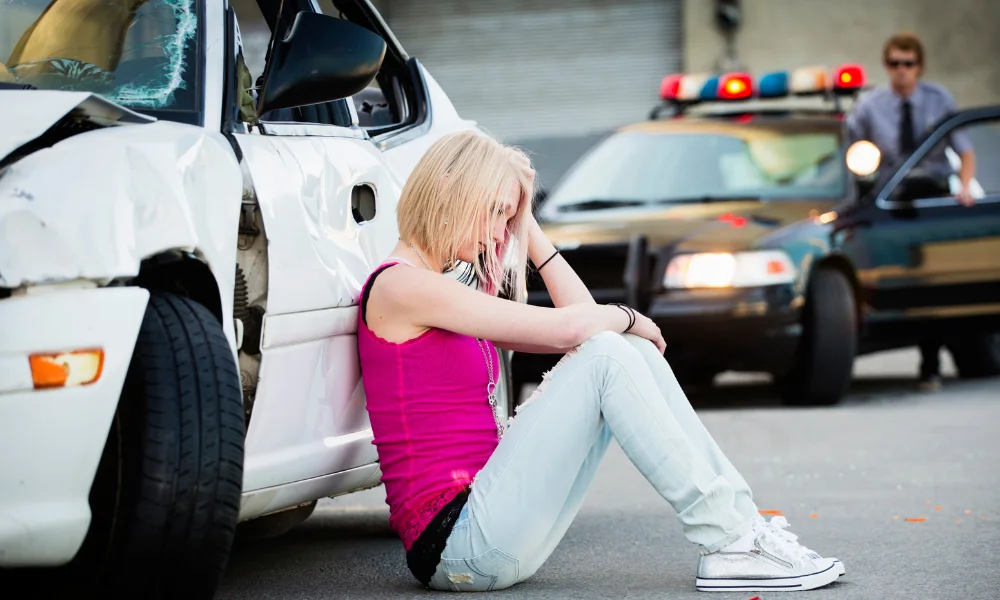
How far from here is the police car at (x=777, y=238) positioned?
8.14m

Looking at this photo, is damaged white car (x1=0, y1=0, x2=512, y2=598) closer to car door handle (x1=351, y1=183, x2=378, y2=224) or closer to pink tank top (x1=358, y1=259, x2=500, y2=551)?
car door handle (x1=351, y1=183, x2=378, y2=224)

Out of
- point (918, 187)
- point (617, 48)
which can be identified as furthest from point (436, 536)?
point (617, 48)

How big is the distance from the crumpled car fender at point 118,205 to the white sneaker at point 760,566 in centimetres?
125

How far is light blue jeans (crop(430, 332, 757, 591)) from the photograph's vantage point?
142 inches

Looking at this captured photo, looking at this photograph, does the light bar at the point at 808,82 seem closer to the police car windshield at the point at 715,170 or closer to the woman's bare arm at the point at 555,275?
the police car windshield at the point at 715,170

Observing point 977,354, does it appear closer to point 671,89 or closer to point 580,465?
point 671,89

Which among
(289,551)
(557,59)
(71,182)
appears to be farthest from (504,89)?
(71,182)

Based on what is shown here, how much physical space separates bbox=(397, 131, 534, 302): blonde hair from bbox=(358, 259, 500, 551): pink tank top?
0.12m

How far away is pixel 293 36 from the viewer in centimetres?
367

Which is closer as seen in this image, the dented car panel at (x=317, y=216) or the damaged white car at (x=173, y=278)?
Result: the damaged white car at (x=173, y=278)

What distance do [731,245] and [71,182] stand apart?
5.51 meters

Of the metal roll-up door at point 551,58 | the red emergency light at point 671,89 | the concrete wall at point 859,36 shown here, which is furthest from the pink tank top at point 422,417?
the metal roll-up door at point 551,58

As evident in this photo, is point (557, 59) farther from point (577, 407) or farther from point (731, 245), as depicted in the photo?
point (577, 407)

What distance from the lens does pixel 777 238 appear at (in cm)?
826
